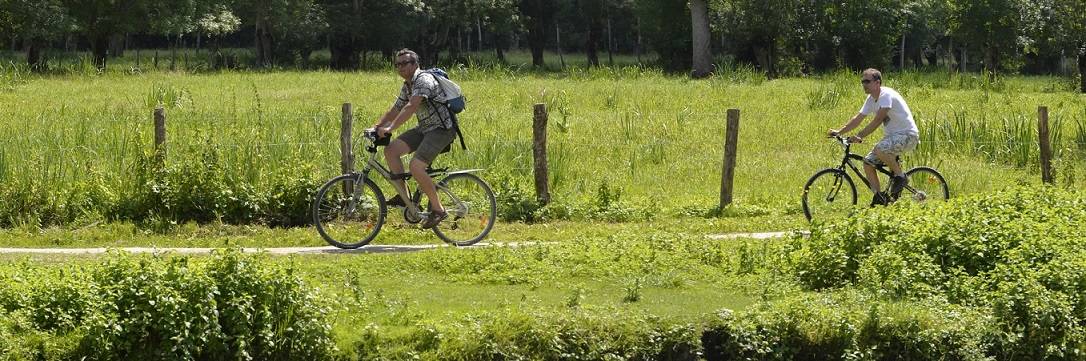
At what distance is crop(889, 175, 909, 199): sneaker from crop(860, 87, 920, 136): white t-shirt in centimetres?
55

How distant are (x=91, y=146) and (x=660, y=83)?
19624 mm

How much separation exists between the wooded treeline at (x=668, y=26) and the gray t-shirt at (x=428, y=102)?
26757 mm

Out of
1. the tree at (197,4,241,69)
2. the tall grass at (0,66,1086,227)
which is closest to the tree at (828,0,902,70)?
the tall grass at (0,66,1086,227)

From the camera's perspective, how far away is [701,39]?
4509 cm

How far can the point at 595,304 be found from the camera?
1102 centimetres

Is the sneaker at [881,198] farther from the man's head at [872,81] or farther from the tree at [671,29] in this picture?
the tree at [671,29]

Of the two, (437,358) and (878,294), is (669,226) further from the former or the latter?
(437,358)

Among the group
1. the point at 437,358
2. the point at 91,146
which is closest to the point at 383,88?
the point at 91,146

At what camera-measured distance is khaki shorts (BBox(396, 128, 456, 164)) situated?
1319cm

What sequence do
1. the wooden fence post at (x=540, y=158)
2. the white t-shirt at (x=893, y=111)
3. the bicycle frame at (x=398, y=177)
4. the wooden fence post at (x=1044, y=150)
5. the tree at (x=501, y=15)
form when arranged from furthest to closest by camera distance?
the tree at (x=501, y=15) → the wooden fence post at (x=1044, y=150) → the wooden fence post at (x=540, y=158) → the white t-shirt at (x=893, y=111) → the bicycle frame at (x=398, y=177)

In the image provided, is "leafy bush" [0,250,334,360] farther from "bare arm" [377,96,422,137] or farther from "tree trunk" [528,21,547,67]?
"tree trunk" [528,21,547,67]

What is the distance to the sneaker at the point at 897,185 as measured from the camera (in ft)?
49.6

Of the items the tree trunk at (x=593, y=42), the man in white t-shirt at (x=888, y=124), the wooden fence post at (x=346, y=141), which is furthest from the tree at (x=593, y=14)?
the man in white t-shirt at (x=888, y=124)

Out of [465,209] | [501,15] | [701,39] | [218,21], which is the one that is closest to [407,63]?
[465,209]
